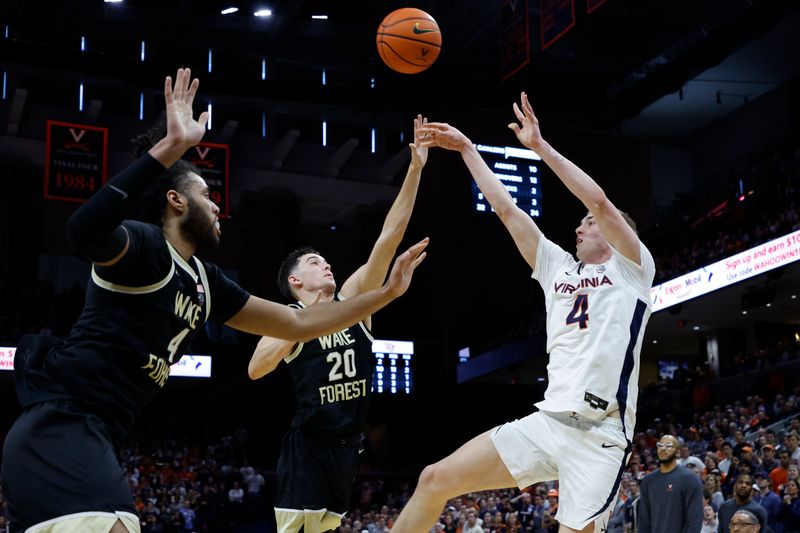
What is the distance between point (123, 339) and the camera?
3.38m

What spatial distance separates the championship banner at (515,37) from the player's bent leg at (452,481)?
1358 cm

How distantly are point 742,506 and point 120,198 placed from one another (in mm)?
8696

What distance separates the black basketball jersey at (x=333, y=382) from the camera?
5848mm

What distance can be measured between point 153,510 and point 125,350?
715 inches

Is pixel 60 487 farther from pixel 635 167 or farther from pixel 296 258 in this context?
pixel 635 167

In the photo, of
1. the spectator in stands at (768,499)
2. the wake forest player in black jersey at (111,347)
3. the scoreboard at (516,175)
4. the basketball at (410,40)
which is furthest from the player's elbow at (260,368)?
the scoreboard at (516,175)

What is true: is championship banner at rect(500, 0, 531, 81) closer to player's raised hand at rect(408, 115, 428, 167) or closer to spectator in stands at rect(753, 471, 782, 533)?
spectator in stands at rect(753, 471, 782, 533)

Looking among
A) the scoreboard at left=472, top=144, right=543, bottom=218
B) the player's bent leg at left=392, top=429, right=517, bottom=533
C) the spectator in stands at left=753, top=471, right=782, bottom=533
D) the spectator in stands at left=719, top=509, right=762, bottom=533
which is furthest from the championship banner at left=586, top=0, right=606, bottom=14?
the player's bent leg at left=392, top=429, right=517, bottom=533

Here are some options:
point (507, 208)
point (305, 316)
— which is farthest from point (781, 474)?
point (305, 316)

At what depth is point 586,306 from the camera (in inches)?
207

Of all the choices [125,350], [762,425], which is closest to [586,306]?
[125,350]

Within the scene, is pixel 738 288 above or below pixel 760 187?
below

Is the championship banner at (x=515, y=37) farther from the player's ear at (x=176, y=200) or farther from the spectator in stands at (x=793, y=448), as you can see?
the player's ear at (x=176, y=200)

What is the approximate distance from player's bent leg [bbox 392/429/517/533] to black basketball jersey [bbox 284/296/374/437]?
35.2 inches
